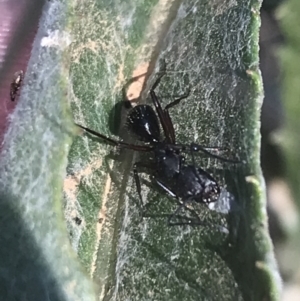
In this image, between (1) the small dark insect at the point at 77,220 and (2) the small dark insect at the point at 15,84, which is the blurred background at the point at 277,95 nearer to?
(2) the small dark insect at the point at 15,84

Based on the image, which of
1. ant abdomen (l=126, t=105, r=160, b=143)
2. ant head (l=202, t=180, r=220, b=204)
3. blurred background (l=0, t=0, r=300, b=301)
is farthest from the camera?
blurred background (l=0, t=0, r=300, b=301)

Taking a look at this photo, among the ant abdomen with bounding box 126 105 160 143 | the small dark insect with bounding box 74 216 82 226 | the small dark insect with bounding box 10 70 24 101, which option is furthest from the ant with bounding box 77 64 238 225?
the small dark insect with bounding box 10 70 24 101

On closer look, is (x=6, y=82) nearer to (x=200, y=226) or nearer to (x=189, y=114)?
(x=189, y=114)

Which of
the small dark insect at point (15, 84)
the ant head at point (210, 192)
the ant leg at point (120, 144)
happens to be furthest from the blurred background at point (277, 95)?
the ant head at point (210, 192)

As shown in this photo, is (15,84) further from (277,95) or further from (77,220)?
(277,95)

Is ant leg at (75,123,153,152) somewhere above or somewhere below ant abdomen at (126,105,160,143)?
below

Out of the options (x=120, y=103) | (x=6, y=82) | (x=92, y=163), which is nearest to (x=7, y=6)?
(x=6, y=82)

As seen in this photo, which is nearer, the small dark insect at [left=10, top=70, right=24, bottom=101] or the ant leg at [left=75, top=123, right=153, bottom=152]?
the ant leg at [left=75, top=123, right=153, bottom=152]

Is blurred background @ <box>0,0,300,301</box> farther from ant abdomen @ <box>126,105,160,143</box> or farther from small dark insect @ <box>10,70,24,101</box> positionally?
ant abdomen @ <box>126,105,160,143</box>
